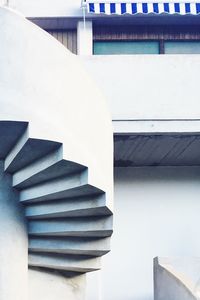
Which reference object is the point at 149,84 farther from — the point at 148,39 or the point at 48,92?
the point at 48,92

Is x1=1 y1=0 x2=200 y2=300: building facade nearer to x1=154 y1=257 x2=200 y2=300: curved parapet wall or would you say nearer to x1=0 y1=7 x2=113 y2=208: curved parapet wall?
x1=154 y1=257 x2=200 y2=300: curved parapet wall

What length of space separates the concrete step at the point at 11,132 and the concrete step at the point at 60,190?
0.49 m

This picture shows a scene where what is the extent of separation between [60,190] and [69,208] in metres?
0.25

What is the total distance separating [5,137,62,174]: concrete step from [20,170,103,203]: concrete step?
253 mm

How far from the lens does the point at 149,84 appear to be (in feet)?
26.3

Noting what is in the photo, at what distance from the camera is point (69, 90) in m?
5.73

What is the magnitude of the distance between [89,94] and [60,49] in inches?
19.9

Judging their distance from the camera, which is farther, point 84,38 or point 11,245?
point 84,38

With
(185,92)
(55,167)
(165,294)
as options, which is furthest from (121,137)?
(55,167)

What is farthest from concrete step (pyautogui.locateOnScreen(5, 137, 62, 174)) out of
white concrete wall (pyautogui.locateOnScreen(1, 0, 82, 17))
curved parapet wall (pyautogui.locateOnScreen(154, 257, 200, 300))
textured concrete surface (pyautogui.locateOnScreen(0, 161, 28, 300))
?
white concrete wall (pyautogui.locateOnScreen(1, 0, 82, 17))

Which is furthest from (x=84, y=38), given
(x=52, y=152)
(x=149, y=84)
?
(x=52, y=152)

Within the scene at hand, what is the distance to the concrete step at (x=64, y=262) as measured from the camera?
641 cm

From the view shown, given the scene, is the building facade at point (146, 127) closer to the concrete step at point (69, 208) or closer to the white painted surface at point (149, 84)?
the white painted surface at point (149, 84)

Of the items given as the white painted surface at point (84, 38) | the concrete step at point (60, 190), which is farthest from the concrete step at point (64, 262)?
the white painted surface at point (84, 38)
